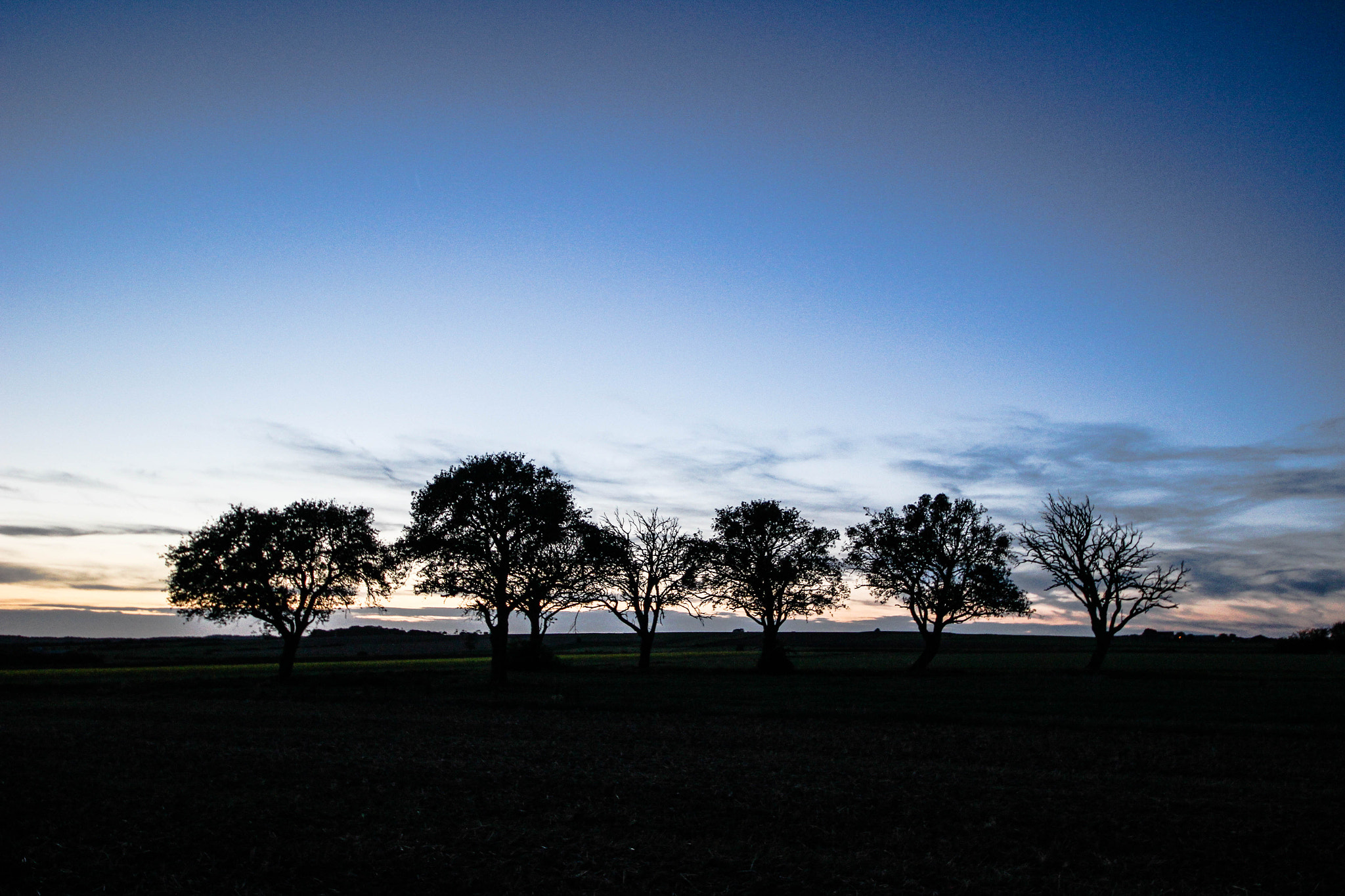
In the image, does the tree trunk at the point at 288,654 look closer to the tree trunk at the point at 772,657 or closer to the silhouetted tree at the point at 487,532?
the silhouetted tree at the point at 487,532

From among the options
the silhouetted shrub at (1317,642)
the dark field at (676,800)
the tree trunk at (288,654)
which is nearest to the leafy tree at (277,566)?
the tree trunk at (288,654)

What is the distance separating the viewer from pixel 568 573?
56.0m

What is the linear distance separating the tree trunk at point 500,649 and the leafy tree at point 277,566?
10.4 metres

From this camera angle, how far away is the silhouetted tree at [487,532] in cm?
5194

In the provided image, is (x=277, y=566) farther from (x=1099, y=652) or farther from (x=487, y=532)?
(x=1099, y=652)

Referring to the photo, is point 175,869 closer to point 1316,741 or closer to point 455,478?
point 1316,741

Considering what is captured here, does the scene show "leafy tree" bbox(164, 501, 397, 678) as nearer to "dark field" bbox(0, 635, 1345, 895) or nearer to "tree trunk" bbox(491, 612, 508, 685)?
"tree trunk" bbox(491, 612, 508, 685)

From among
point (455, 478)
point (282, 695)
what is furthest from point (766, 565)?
point (282, 695)

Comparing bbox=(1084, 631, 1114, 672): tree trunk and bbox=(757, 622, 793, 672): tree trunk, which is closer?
bbox=(1084, 631, 1114, 672): tree trunk

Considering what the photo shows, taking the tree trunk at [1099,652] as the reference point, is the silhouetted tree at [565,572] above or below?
above

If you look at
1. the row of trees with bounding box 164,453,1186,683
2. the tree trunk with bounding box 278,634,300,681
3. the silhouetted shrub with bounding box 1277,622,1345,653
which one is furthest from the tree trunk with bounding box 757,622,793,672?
the silhouetted shrub with bounding box 1277,622,1345,653

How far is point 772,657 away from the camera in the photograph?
64.0m

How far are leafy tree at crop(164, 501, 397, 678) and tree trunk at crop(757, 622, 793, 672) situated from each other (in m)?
30.0

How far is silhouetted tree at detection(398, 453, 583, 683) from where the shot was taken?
170 ft
